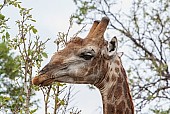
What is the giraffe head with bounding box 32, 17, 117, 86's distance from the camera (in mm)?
5238

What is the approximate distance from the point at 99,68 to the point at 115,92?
0.86ft

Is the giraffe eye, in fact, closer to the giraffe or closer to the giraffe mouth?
the giraffe

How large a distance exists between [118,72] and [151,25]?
1083 centimetres

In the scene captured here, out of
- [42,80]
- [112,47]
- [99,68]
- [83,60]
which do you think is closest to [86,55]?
[83,60]

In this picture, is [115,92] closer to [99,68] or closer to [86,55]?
[99,68]

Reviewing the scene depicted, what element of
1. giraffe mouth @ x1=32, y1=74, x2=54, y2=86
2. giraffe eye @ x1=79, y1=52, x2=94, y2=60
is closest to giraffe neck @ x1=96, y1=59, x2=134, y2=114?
giraffe eye @ x1=79, y1=52, x2=94, y2=60

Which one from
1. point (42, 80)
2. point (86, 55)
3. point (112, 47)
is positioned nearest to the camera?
point (42, 80)

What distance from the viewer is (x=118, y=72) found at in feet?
18.4

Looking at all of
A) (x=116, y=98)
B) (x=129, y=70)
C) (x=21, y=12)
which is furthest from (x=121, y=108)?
(x=129, y=70)

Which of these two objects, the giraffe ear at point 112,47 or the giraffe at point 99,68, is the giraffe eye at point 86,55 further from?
the giraffe ear at point 112,47

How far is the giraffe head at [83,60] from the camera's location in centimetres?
524

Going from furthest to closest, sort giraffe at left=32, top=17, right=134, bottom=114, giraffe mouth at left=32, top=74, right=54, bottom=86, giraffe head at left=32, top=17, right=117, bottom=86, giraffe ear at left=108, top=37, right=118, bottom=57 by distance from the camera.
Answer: giraffe ear at left=108, top=37, right=118, bottom=57 → giraffe at left=32, top=17, right=134, bottom=114 → giraffe head at left=32, top=17, right=117, bottom=86 → giraffe mouth at left=32, top=74, right=54, bottom=86

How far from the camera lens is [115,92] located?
18.1 feet

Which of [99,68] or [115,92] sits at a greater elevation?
[99,68]
